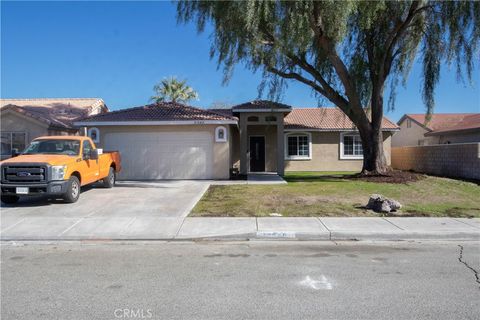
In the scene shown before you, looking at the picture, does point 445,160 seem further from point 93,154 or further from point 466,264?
point 93,154

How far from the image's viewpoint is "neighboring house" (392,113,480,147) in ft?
99.8

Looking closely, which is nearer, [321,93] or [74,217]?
[74,217]

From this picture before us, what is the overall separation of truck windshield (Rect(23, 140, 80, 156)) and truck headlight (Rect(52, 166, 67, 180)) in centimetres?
115

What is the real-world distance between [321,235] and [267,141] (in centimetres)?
1817

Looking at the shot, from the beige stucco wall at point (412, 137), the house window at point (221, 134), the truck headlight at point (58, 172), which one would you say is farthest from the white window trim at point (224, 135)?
the beige stucco wall at point (412, 137)

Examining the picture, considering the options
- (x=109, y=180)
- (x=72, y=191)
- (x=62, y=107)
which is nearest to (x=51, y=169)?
(x=72, y=191)

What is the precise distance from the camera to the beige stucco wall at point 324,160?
2773 centimetres

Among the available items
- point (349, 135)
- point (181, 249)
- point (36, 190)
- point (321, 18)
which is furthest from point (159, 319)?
point (349, 135)

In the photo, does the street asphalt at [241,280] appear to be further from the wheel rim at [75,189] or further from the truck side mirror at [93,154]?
the truck side mirror at [93,154]

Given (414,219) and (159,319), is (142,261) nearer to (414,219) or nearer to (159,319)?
(159,319)

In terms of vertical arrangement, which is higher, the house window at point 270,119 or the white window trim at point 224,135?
the house window at point 270,119

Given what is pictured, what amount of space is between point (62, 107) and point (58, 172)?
18542 mm

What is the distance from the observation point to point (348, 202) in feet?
40.0

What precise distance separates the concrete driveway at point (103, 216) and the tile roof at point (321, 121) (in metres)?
14.3
